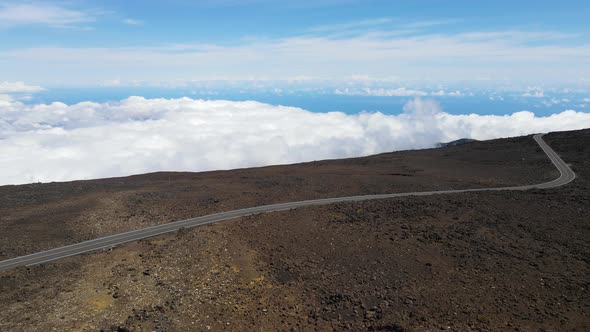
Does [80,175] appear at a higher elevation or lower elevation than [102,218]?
lower

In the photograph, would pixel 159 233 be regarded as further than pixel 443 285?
Yes

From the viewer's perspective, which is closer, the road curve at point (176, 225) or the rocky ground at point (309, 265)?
the rocky ground at point (309, 265)

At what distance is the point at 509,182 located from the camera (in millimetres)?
39656

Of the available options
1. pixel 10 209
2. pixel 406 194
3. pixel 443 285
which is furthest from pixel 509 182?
pixel 10 209

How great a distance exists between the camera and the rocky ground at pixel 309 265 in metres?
15.9

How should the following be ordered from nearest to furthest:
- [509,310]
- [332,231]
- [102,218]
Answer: [509,310]
[332,231]
[102,218]

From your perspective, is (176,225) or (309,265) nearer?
(309,265)

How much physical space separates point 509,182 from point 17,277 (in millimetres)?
45122

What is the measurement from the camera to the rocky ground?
15.9 metres

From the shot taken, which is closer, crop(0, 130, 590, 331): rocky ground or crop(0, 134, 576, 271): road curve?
crop(0, 130, 590, 331): rocky ground

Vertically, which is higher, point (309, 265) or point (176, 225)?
point (176, 225)

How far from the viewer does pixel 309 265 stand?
68.6 ft

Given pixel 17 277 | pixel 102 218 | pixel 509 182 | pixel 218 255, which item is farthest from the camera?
pixel 509 182

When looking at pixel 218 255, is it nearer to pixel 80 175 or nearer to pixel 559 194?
pixel 559 194
